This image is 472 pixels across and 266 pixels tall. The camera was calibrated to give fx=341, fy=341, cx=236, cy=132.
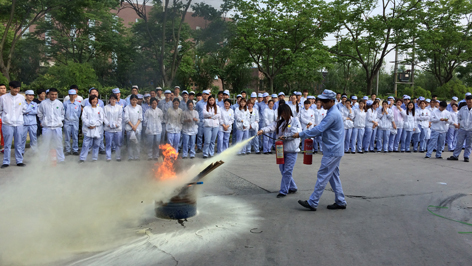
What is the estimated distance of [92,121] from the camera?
10500mm

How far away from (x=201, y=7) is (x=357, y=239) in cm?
501

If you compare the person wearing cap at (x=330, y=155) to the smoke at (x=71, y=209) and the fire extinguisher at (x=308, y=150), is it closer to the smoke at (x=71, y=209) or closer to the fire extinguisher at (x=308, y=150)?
the fire extinguisher at (x=308, y=150)

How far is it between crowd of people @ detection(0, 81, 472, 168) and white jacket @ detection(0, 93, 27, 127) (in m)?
0.02

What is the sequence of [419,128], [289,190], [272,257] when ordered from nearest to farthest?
[272,257]
[289,190]
[419,128]

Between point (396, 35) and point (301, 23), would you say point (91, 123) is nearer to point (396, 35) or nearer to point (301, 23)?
point (301, 23)

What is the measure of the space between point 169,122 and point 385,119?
9399 mm

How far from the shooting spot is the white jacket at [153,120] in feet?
34.9

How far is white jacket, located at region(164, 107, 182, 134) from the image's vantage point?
11.1m

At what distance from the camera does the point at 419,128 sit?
15.6 m

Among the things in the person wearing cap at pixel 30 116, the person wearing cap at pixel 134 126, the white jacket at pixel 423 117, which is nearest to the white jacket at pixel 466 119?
the white jacket at pixel 423 117

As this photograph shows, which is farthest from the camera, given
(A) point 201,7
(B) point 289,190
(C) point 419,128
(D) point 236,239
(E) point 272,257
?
(C) point 419,128

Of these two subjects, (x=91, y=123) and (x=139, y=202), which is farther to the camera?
(x=91, y=123)

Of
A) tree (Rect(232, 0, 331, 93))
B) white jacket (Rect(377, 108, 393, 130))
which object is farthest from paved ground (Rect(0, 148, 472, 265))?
tree (Rect(232, 0, 331, 93))

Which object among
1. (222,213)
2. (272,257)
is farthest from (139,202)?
(272,257)
